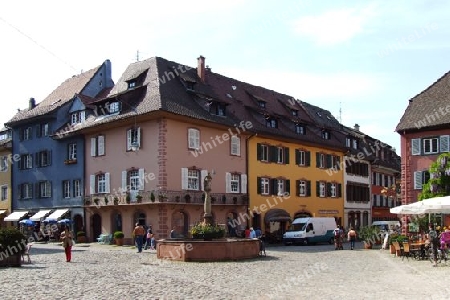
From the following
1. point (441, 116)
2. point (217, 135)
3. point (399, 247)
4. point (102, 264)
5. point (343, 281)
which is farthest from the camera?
point (217, 135)

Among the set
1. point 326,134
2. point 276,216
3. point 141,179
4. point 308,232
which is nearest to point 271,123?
point 276,216

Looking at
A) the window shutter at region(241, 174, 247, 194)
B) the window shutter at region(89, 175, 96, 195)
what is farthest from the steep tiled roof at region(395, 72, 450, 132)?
the window shutter at region(89, 175, 96, 195)

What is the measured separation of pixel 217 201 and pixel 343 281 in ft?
68.3

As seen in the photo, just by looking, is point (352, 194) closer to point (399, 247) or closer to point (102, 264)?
point (399, 247)

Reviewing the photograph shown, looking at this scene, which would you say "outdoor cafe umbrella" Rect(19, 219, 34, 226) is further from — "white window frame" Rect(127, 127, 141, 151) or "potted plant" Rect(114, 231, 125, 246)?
"white window frame" Rect(127, 127, 141, 151)

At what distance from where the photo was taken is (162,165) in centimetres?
3347

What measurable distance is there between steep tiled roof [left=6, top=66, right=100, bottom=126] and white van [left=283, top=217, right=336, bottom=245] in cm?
1892

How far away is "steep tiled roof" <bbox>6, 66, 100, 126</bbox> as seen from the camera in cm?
4406

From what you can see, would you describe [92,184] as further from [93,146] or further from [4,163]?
[4,163]

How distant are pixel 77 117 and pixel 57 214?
7152 millimetres

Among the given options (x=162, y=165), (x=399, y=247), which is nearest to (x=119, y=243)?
(x=162, y=165)

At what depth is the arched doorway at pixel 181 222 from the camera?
112ft

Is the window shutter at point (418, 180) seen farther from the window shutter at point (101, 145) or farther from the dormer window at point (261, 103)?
the window shutter at point (101, 145)

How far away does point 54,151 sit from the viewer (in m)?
42.8
